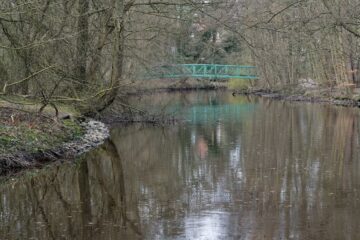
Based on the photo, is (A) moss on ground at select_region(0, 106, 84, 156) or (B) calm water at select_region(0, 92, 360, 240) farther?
(A) moss on ground at select_region(0, 106, 84, 156)

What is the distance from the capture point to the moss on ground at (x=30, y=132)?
12.0 m

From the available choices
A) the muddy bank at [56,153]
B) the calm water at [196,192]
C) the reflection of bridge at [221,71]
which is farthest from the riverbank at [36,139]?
the reflection of bridge at [221,71]

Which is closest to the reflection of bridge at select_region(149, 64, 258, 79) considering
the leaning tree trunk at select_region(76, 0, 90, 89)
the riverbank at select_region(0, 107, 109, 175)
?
the leaning tree trunk at select_region(76, 0, 90, 89)

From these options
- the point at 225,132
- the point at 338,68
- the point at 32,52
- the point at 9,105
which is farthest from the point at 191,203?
the point at 338,68

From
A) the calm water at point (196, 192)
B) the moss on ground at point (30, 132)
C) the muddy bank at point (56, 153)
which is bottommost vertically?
the calm water at point (196, 192)

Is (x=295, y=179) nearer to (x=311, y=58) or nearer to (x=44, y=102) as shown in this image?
(x=44, y=102)

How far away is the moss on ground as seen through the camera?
473 inches

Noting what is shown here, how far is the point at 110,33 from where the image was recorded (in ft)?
65.0

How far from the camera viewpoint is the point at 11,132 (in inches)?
488

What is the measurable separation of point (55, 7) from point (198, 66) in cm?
3756

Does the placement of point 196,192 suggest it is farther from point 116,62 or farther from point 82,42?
point 116,62

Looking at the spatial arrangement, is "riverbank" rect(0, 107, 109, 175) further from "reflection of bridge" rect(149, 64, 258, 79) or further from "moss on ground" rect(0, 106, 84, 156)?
"reflection of bridge" rect(149, 64, 258, 79)

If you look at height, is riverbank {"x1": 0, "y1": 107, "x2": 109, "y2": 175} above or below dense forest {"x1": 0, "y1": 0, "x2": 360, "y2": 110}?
below

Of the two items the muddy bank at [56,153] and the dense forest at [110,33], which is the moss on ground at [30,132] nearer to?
the muddy bank at [56,153]
